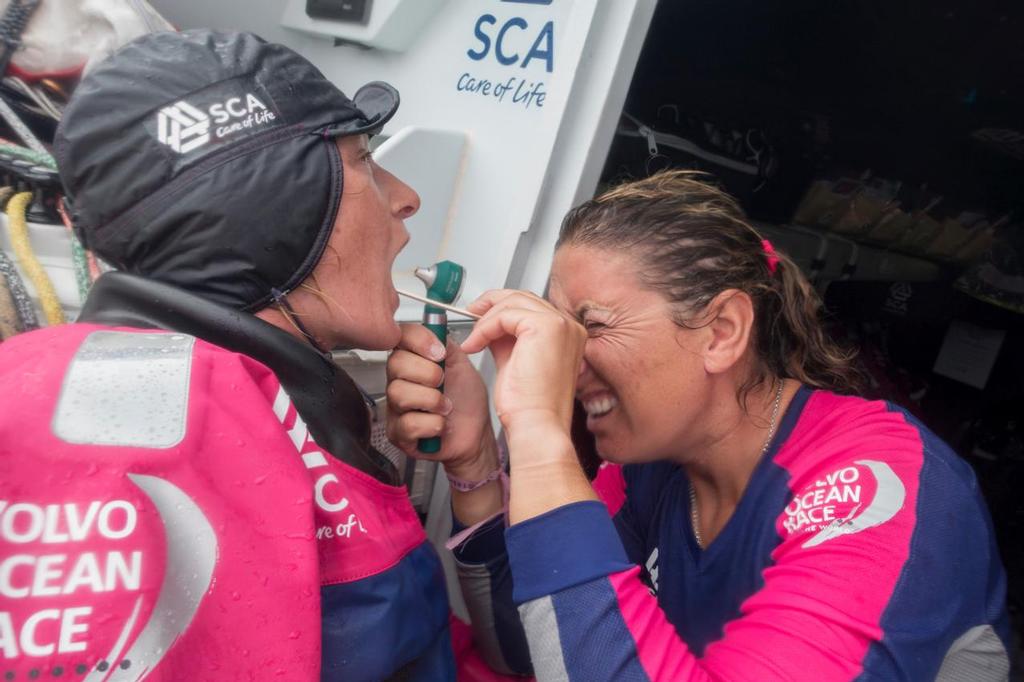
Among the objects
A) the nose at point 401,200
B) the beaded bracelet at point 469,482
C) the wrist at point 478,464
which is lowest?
the beaded bracelet at point 469,482

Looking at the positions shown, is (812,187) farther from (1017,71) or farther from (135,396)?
(135,396)

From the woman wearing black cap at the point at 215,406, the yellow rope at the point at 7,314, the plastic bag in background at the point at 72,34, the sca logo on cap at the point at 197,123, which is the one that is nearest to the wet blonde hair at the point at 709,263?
the woman wearing black cap at the point at 215,406

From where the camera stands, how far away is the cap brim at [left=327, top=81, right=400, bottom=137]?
0.96 m

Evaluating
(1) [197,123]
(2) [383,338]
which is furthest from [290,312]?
(1) [197,123]

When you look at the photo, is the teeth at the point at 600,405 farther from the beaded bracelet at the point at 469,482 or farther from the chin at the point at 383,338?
the chin at the point at 383,338

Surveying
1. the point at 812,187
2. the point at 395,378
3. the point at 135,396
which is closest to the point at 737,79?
the point at 812,187

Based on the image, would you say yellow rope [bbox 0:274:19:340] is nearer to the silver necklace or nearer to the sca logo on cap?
the sca logo on cap

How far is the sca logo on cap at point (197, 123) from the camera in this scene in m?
0.85

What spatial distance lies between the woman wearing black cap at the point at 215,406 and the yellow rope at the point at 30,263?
28 cm

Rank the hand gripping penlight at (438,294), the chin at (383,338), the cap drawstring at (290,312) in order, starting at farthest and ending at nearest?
the hand gripping penlight at (438,294) < the chin at (383,338) < the cap drawstring at (290,312)

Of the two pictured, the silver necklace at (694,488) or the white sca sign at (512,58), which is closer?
the silver necklace at (694,488)

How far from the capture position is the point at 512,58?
66.9 inches

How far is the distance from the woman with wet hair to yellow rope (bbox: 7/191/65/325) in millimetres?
579

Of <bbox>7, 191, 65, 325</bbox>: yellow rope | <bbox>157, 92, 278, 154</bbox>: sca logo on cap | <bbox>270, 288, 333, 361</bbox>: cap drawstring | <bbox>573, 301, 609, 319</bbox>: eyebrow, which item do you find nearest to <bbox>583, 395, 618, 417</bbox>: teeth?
<bbox>573, 301, 609, 319</bbox>: eyebrow
